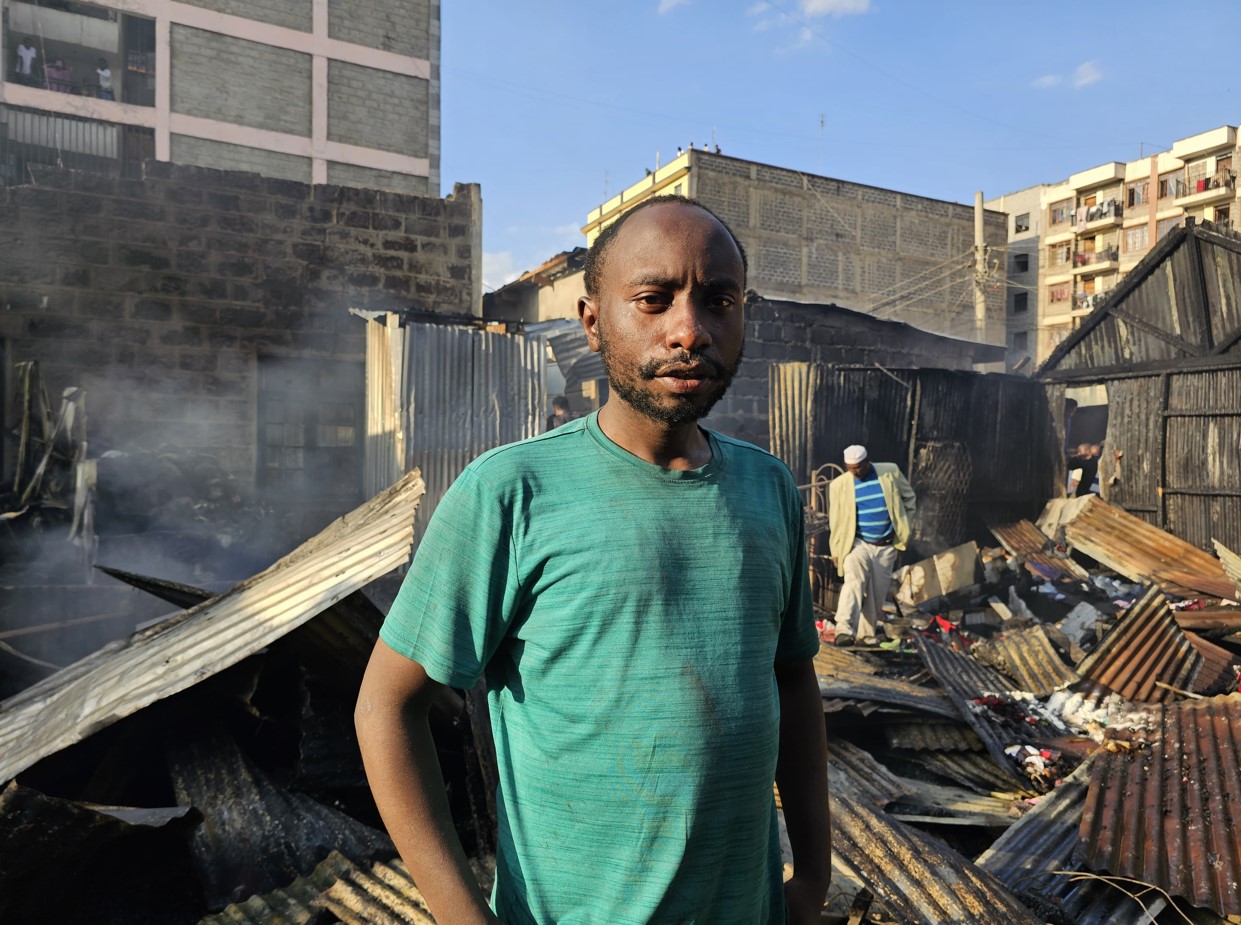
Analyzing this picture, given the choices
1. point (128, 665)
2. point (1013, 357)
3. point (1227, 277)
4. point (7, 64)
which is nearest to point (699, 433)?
point (128, 665)

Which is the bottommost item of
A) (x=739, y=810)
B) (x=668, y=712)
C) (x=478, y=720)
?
(x=478, y=720)

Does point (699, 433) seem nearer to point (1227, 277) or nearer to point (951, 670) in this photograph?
point (951, 670)

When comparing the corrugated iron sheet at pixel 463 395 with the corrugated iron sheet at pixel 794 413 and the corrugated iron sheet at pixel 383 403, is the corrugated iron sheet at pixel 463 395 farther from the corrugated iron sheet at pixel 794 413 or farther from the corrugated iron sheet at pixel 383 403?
the corrugated iron sheet at pixel 794 413

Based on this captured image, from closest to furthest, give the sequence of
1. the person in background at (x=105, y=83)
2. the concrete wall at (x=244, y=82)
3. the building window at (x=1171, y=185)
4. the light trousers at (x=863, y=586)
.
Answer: the light trousers at (x=863, y=586) → the concrete wall at (x=244, y=82) → the person in background at (x=105, y=83) → the building window at (x=1171, y=185)

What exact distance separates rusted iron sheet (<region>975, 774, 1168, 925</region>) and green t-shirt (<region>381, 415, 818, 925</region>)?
238 centimetres

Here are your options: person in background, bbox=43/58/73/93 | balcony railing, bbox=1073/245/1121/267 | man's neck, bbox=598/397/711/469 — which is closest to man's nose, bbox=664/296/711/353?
man's neck, bbox=598/397/711/469

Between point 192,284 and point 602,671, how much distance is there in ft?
31.1

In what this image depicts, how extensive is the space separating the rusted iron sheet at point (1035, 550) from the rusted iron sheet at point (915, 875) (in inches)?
314

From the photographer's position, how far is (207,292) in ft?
29.6

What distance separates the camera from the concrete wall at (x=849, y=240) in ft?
91.6

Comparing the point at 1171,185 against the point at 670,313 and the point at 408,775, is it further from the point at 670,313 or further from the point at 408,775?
the point at 408,775

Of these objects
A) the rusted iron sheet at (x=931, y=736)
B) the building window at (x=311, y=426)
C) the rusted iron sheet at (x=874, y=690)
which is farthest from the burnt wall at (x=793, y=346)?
the rusted iron sheet at (x=931, y=736)

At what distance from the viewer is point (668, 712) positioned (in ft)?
3.92

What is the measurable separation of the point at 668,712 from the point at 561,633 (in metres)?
0.20
